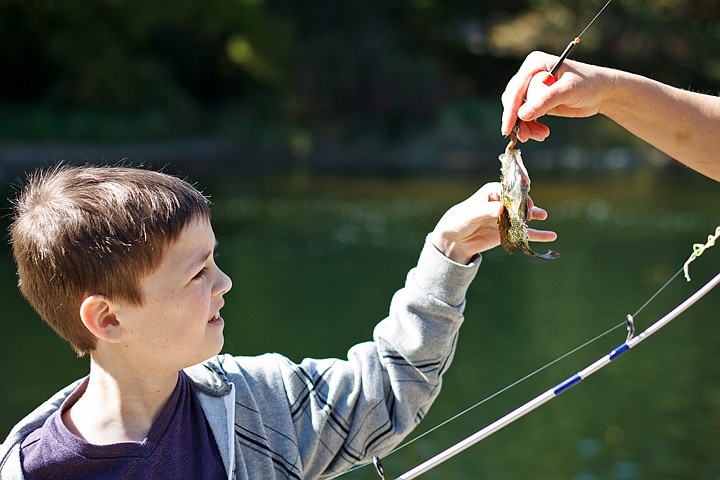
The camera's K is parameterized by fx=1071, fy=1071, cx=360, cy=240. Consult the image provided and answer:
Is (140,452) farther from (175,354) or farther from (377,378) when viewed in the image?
(377,378)

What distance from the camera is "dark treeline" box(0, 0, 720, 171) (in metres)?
20.3

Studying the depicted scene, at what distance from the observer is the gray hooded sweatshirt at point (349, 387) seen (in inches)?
61.1

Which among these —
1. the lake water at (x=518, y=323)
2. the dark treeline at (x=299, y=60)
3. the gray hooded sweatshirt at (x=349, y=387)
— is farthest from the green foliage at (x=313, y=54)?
the gray hooded sweatshirt at (x=349, y=387)

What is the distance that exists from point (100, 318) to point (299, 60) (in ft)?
72.1

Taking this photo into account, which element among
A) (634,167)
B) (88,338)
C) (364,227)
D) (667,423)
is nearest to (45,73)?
(364,227)

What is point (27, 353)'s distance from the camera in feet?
24.5

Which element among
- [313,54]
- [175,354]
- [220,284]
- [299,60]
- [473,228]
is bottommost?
[175,354]

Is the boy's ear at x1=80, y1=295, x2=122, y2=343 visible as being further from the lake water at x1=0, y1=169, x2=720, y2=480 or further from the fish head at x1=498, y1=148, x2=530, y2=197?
the lake water at x1=0, y1=169, x2=720, y2=480

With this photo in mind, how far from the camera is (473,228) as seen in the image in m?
1.55

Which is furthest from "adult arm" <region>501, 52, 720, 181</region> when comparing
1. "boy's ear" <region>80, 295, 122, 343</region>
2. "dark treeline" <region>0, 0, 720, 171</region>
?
"dark treeline" <region>0, 0, 720, 171</region>

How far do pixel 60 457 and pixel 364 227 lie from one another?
1227cm

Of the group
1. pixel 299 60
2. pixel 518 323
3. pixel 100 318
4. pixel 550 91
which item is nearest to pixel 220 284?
pixel 100 318

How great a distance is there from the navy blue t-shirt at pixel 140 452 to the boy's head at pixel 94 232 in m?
0.15

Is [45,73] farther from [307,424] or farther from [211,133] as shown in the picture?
[307,424]
